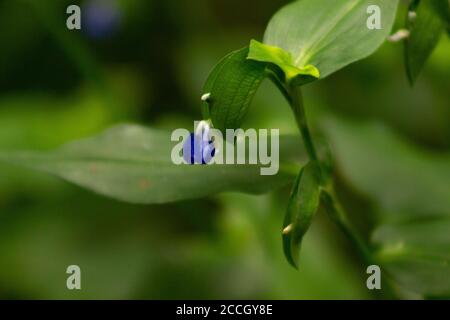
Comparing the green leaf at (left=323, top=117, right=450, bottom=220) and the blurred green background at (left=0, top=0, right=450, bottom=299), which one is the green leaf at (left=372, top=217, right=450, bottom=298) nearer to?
the green leaf at (left=323, top=117, right=450, bottom=220)

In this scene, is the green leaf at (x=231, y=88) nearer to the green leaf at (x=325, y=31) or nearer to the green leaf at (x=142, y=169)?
the green leaf at (x=325, y=31)

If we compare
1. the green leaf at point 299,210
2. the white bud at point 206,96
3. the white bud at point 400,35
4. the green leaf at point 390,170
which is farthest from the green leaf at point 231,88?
the green leaf at point 390,170

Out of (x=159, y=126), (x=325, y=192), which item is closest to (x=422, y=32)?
(x=325, y=192)

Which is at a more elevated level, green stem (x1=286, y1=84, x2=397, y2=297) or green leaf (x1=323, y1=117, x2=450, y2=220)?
green leaf (x1=323, y1=117, x2=450, y2=220)

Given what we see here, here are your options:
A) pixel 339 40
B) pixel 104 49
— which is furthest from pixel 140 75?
pixel 339 40

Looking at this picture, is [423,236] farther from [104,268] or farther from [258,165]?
[104,268]

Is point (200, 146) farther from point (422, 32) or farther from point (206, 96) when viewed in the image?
point (422, 32)

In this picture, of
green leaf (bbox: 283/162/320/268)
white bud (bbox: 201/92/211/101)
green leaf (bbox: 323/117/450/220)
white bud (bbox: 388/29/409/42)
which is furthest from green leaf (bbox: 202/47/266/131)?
green leaf (bbox: 323/117/450/220)
